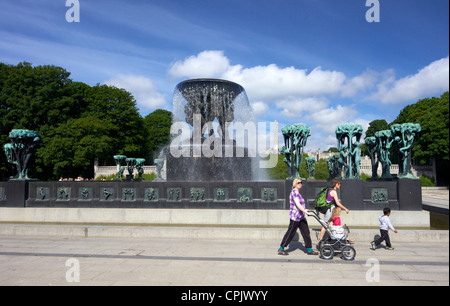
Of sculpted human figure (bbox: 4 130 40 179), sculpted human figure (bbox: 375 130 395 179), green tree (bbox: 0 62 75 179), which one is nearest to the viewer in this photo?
sculpted human figure (bbox: 4 130 40 179)

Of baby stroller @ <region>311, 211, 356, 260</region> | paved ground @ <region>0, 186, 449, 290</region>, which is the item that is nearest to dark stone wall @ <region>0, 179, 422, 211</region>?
paved ground @ <region>0, 186, 449, 290</region>

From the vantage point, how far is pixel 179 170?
16156 mm

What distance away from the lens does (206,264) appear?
6961 millimetres

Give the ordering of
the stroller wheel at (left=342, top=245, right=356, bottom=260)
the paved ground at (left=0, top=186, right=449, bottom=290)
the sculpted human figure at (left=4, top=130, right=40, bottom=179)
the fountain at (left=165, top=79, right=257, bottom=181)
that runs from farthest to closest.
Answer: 1. the fountain at (left=165, top=79, right=257, bottom=181)
2. the sculpted human figure at (left=4, top=130, right=40, bottom=179)
3. the stroller wheel at (left=342, top=245, right=356, bottom=260)
4. the paved ground at (left=0, top=186, right=449, bottom=290)

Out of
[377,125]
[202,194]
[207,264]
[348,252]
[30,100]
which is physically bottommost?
[207,264]

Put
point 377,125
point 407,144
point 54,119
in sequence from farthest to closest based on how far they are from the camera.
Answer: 1. point 377,125
2. point 54,119
3. point 407,144

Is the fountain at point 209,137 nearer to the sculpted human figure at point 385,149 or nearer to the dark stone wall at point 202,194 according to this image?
the dark stone wall at point 202,194

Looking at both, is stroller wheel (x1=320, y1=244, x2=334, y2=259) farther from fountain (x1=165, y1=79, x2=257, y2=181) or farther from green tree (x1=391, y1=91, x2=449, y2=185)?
green tree (x1=391, y1=91, x2=449, y2=185)

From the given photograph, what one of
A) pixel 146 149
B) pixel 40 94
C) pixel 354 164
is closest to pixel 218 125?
pixel 354 164

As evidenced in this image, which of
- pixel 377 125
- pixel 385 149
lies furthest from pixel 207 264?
pixel 377 125

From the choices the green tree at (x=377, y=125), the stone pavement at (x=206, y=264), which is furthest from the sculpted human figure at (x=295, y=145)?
the green tree at (x=377, y=125)

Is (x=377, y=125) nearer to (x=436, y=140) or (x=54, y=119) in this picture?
(x=436, y=140)

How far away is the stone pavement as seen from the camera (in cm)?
585
